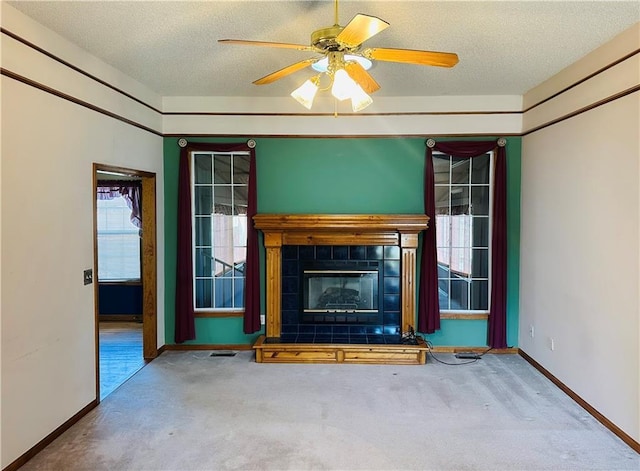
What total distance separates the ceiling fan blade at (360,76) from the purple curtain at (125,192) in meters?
4.67

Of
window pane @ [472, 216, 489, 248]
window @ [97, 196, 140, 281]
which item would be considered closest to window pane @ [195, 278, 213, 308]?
window @ [97, 196, 140, 281]

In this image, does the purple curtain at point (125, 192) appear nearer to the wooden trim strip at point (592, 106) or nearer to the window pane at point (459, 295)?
the window pane at point (459, 295)

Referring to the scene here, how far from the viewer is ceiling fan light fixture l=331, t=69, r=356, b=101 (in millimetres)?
2449

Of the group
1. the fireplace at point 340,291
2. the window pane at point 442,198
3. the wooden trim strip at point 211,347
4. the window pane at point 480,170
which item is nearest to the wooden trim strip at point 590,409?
the fireplace at point 340,291

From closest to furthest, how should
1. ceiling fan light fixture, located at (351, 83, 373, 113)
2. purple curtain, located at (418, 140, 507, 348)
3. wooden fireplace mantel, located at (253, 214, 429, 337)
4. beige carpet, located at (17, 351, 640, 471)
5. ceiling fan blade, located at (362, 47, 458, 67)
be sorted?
ceiling fan blade, located at (362, 47, 458, 67), ceiling fan light fixture, located at (351, 83, 373, 113), beige carpet, located at (17, 351, 640, 471), wooden fireplace mantel, located at (253, 214, 429, 337), purple curtain, located at (418, 140, 507, 348)

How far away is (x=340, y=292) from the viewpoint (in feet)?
15.6

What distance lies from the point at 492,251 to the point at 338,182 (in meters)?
1.84

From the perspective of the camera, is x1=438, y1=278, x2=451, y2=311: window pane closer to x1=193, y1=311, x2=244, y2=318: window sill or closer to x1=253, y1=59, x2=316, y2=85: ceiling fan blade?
x1=193, y1=311, x2=244, y2=318: window sill

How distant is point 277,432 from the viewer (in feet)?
A: 9.92

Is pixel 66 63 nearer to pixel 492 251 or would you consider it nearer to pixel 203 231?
pixel 203 231

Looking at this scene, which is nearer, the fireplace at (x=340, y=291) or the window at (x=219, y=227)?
the fireplace at (x=340, y=291)

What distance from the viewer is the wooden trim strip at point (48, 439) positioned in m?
2.61

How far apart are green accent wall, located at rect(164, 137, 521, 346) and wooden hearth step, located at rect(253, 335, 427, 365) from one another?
56 centimetres

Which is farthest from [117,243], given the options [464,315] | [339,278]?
[464,315]
